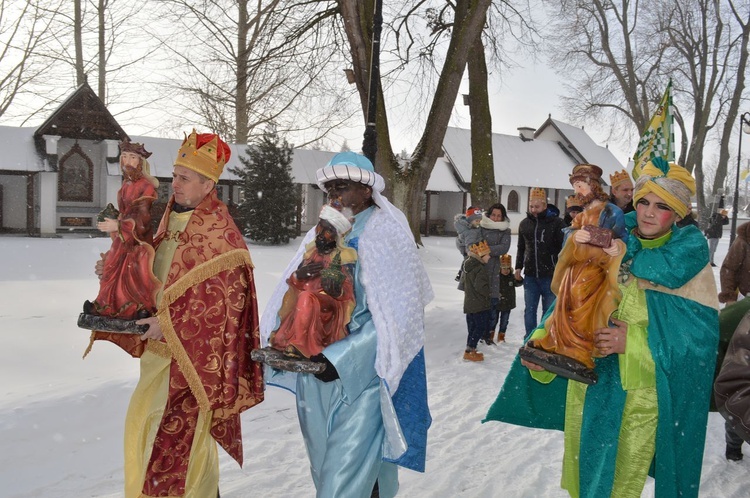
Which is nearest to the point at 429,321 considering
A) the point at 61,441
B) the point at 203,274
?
the point at 61,441

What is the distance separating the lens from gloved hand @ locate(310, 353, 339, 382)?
2934mm

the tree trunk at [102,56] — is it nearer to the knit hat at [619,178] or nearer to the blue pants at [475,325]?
the blue pants at [475,325]

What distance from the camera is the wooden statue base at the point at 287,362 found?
9.15 feet

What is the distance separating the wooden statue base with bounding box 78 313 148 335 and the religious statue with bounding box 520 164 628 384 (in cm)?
200

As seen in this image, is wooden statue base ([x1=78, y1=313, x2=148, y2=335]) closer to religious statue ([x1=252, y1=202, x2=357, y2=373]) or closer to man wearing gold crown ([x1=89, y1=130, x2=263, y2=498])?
man wearing gold crown ([x1=89, y1=130, x2=263, y2=498])

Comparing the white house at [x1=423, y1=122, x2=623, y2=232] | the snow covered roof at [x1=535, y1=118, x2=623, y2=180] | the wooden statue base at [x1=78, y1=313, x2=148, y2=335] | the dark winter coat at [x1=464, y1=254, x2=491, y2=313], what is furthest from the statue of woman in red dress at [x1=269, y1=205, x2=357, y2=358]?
the snow covered roof at [x1=535, y1=118, x2=623, y2=180]

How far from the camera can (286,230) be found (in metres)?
21.5

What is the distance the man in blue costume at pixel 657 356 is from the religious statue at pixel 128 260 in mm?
2339

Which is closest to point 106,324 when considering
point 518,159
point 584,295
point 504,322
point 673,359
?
point 584,295

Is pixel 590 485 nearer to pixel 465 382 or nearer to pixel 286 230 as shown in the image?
pixel 465 382

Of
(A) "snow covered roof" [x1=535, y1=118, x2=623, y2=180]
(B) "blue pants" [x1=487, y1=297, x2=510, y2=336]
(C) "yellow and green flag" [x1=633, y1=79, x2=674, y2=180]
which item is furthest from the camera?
(A) "snow covered roof" [x1=535, y1=118, x2=623, y2=180]

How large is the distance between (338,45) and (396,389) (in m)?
11.5

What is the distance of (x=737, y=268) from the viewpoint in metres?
7.00

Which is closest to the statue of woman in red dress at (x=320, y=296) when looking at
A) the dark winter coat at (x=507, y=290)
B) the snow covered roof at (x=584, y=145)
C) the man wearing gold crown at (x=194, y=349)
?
the man wearing gold crown at (x=194, y=349)
